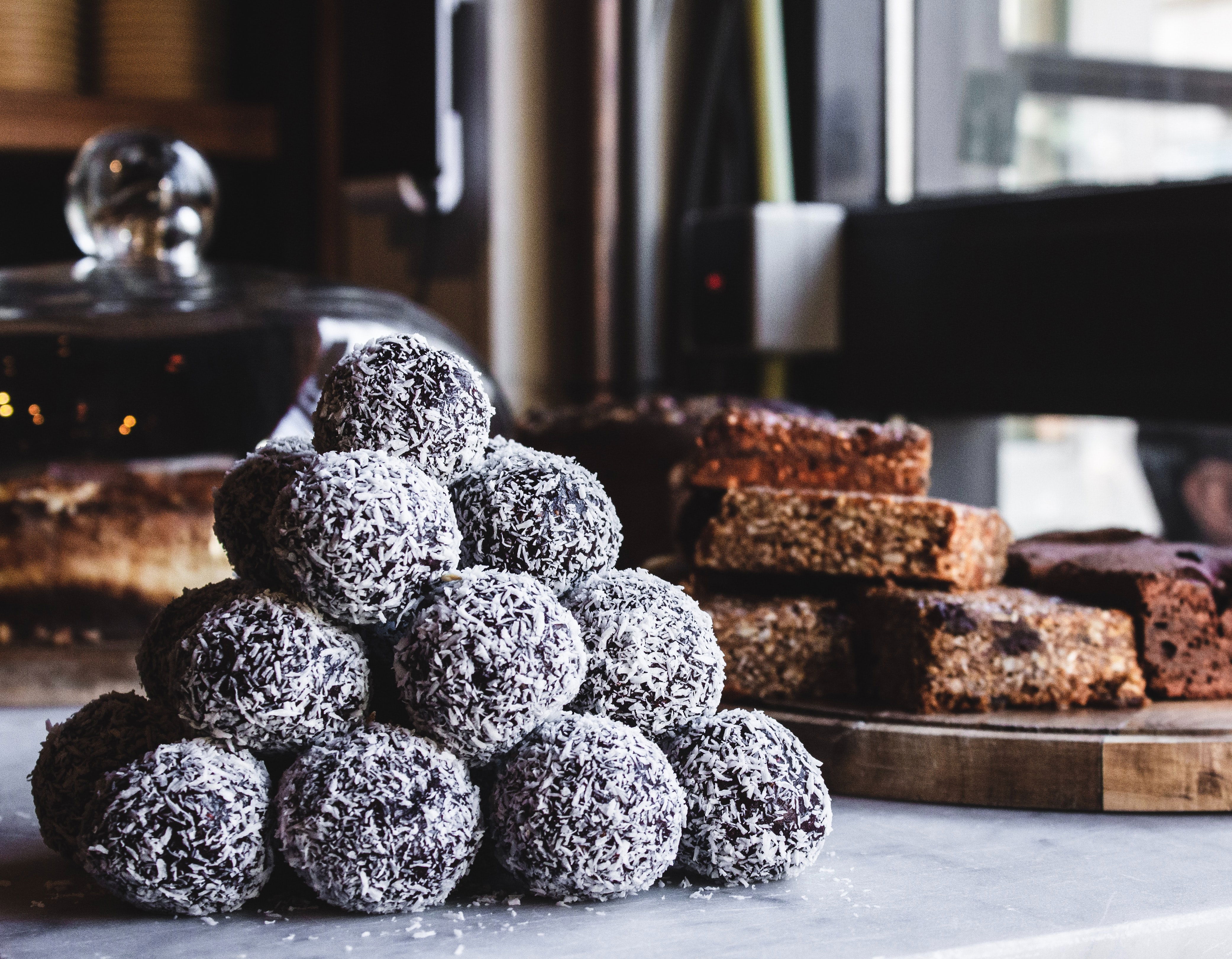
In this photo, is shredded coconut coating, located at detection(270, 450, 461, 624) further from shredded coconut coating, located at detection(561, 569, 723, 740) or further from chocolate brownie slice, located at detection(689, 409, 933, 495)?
chocolate brownie slice, located at detection(689, 409, 933, 495)

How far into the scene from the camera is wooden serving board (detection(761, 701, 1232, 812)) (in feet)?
2.91

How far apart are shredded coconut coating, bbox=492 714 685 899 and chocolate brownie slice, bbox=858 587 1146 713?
0.35m

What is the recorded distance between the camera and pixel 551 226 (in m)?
2.65

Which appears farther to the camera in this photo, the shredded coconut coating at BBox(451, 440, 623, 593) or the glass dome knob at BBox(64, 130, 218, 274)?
the glass dome knob at BBox(64, 130, 218, 274)

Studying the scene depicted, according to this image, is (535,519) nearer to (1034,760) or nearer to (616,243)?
(1034,760)

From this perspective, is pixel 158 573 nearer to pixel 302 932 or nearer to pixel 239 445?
pixel 239 445

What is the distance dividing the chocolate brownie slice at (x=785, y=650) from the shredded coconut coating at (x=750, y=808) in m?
0.30

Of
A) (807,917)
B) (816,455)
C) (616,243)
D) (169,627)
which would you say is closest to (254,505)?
(169,627)

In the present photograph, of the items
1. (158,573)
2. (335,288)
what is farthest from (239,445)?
(335,288)

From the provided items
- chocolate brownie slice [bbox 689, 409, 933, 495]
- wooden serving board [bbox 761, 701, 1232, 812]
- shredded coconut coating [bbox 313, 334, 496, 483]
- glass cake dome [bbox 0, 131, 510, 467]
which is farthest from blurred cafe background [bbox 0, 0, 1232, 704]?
shredded coconut coating [bbox 313, 334, 496, 483]

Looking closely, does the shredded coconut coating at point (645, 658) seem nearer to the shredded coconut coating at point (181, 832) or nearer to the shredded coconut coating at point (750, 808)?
the shredded coconut coating at point (750, 808)

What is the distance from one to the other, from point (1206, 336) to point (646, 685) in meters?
1.25

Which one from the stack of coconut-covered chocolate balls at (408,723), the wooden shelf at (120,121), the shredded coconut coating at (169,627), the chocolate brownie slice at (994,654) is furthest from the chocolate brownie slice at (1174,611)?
the wooden shelf at (120,121)

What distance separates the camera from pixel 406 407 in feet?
2.39
